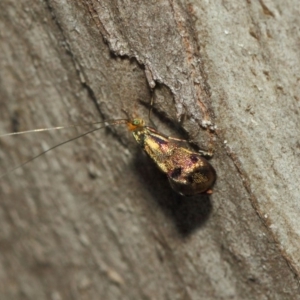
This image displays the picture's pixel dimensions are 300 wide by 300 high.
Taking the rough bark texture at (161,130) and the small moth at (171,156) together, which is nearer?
the rough bark texture at (161,130)

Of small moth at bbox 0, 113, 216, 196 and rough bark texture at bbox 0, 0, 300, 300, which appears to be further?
small moth at bbox 0, 113, 216, 196

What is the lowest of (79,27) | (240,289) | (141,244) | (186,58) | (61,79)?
(141,244)

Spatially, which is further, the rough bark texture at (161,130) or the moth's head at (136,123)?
the moth's head at (136,123)

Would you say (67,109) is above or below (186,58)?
below

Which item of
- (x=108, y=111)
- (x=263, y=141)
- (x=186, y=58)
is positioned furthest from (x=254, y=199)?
(x=108, y=111)

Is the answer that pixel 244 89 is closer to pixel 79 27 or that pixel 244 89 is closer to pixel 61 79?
pixel 79 27

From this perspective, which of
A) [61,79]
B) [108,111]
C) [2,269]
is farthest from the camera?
[2,269]

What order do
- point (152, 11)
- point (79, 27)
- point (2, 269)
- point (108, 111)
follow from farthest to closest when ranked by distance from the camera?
point (2, 269) → point (108, 111) → point (79, 27) → point (152, 11)

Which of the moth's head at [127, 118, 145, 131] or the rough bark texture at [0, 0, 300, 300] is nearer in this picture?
the rough bark texture at [0, 0, 300, 300]
